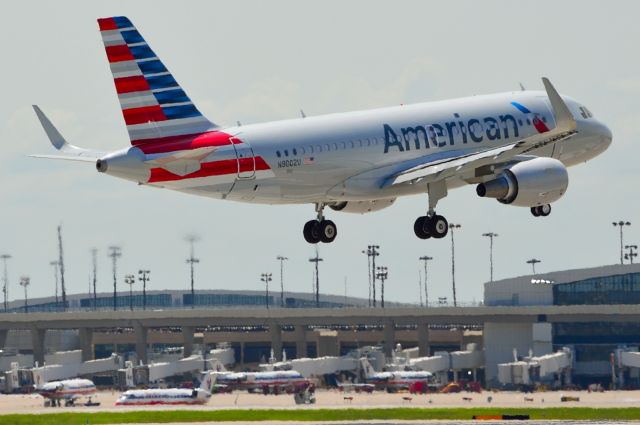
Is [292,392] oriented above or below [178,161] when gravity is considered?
below

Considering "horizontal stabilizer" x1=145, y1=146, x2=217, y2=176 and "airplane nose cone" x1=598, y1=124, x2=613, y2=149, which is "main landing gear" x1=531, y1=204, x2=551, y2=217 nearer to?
"airplane nose cone" x1=598, y1=124, x2=613, y2=149

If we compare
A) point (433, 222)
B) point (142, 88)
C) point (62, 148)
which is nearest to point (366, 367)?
point (433, 222)

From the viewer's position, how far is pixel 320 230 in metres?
79.4

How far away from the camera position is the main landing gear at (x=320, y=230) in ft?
261

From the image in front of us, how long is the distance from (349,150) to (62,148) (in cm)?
1452

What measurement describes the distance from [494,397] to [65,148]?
96464 mm

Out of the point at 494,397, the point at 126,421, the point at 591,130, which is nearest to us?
the point at 591,130

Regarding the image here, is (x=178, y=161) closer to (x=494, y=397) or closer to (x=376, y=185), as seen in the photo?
(x=376, y=185)

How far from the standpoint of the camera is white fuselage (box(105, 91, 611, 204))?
230 ft

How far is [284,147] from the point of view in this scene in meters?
72.9

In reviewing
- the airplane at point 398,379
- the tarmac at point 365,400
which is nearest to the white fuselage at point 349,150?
the tarmac at point 365,400

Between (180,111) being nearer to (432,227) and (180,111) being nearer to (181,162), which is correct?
(181,162)

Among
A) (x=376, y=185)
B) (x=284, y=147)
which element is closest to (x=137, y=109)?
(x=284, y=147)

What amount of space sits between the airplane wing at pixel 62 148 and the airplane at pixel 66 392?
93.4m
